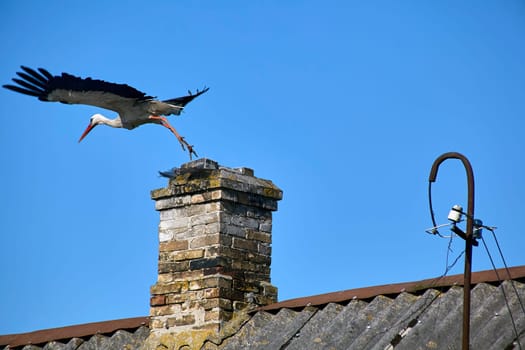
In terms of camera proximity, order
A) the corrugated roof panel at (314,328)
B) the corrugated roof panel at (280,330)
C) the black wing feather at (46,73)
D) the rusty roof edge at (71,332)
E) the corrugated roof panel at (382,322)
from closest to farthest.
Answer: the corrugated roof panel at (382,322) → the corrugated roof panel at (314,328) → the corrugated roof panel at (280,330) → the rusty roof edge at (71,332) → the black wing feather at (46,73)

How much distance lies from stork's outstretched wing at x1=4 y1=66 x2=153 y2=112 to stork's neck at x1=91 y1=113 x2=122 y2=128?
971 millimetres

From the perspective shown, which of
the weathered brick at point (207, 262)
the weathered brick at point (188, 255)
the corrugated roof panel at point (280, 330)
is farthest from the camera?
the weathered brick at point (188, 255)

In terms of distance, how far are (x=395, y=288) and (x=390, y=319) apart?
381 millimetres

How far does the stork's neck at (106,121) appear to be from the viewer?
11.4 metres

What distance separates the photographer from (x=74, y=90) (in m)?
10.0

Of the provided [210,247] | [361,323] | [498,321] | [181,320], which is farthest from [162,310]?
[498,321]

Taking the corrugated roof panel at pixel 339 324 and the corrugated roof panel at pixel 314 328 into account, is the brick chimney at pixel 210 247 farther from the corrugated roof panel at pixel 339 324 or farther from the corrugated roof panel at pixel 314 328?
the corrugated roof panel at pixel 339 324

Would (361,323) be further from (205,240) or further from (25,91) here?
(25,91)

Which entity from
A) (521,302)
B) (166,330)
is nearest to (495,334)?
(521,302)

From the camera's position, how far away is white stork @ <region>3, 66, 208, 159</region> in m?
9.95

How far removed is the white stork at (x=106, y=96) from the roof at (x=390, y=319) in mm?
2161

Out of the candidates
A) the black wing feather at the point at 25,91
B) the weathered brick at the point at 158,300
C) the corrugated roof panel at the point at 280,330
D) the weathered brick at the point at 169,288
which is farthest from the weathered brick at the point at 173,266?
the black wing feather at the point at 25,91

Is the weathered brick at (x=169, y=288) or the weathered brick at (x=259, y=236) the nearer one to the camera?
the weathered brick at (x=169, y=288)

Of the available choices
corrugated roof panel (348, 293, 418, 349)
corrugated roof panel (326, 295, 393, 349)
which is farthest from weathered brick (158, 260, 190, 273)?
corrugated roof panel (348, 293, 418, 349)
